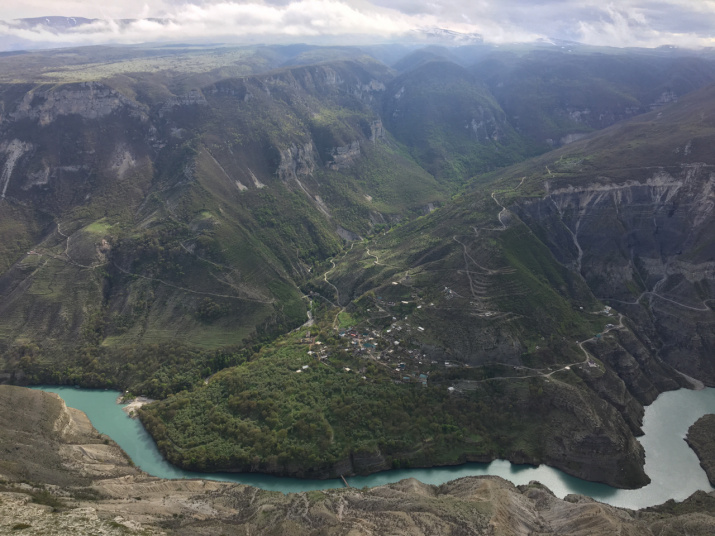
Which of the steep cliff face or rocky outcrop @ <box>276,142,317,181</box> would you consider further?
rocky outcrop @ <box>276,142,317,181</box>

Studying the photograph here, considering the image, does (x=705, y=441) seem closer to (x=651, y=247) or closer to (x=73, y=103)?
(x=651, y=247)

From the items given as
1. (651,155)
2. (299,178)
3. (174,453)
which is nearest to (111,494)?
(174,453)

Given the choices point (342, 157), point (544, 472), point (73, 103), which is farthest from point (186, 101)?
point (544, 472)

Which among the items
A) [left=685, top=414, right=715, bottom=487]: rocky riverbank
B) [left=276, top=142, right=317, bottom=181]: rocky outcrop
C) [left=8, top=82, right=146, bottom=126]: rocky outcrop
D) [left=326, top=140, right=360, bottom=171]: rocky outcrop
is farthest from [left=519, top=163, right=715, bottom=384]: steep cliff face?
[left=8, top=82, right=146, bottom=126]: rocky outcrop

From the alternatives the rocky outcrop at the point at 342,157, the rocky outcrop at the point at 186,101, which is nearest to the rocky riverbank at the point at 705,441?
the rocky outcrop at the point at 342,157

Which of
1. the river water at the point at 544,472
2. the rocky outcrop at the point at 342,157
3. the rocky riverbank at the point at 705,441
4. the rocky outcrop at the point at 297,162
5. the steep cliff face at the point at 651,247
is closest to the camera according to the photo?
the river water at the point at 544,472

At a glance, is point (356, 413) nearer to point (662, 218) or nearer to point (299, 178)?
point (662, 218)

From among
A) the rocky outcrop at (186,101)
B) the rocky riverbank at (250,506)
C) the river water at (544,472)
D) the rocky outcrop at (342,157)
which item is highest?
the rocky outcrop at (186,101)

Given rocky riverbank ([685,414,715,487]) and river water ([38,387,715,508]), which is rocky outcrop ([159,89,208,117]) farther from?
rocky riverbank ([685,414,715,487])

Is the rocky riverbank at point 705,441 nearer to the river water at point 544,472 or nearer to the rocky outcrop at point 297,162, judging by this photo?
the river water at point 544,472
